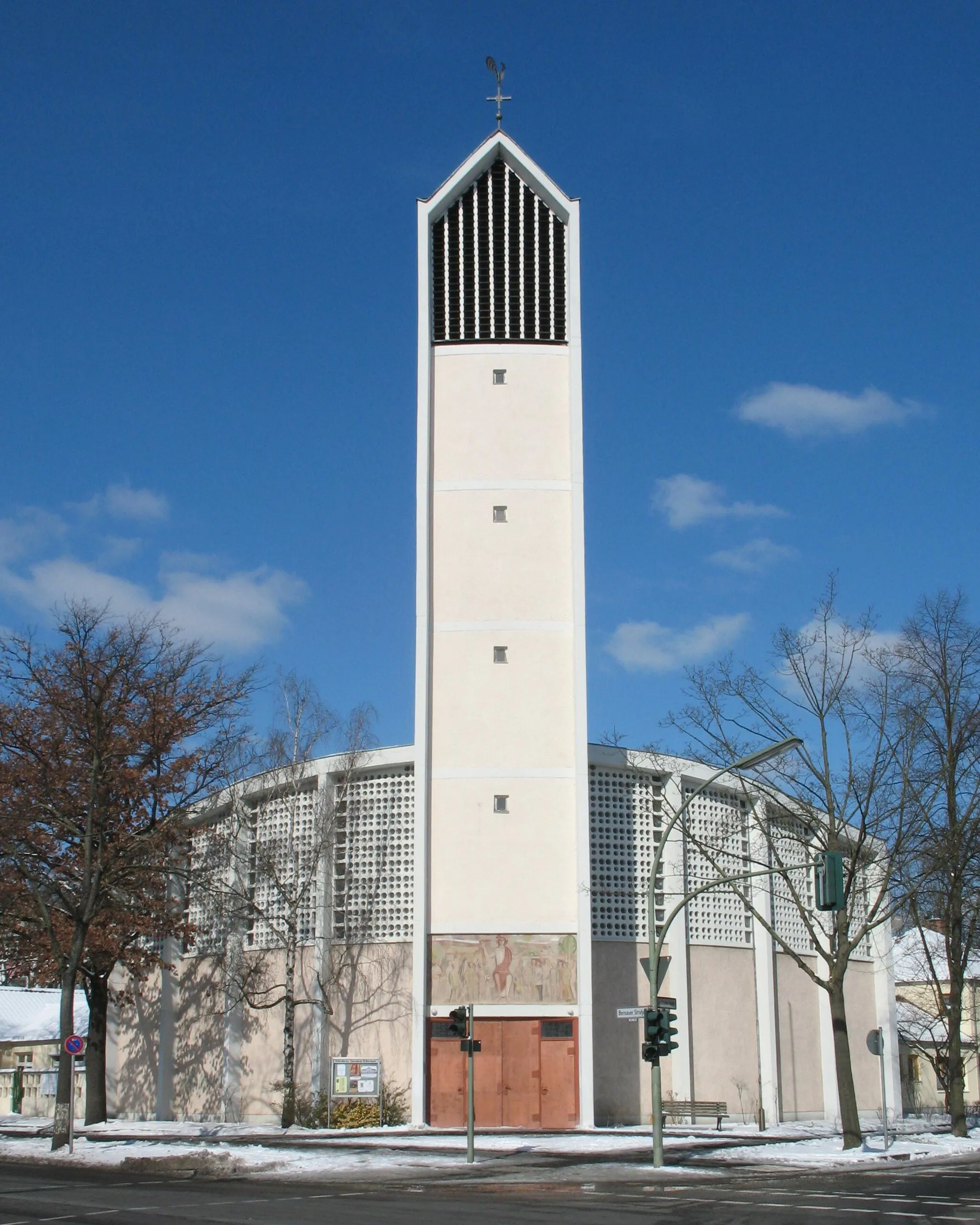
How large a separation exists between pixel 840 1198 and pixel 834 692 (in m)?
14.1

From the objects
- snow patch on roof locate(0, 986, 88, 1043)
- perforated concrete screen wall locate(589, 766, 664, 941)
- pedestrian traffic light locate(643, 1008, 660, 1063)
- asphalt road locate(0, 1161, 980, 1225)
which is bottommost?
asphalt road locate(0, 1161, 980, 1225)

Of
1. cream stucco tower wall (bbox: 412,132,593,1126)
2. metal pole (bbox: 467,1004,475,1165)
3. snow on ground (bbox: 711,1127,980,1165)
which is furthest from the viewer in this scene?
cream stucco tower wall (bbox: 412,132,593,1126)

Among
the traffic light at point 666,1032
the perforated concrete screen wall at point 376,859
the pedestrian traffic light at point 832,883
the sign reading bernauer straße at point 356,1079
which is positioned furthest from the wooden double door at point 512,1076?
the pedestrian traffic light at point 832,883

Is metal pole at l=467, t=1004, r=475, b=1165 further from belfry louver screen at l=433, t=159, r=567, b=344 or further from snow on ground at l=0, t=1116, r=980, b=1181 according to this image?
belfry louver screen at l=433, t=159, r=567, b=344

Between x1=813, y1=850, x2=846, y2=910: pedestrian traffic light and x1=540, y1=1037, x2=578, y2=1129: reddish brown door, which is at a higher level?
x1=813, y1=850, x2=846, y2=910: pedestrian traffic light

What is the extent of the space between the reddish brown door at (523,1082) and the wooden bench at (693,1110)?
4384 millimetres

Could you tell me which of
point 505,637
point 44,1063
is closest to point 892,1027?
point 505,637

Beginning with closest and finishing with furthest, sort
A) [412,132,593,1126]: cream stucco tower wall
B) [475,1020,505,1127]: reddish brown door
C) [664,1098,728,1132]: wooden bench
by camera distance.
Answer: [475,1020,505,1127]: reddish brown door < [412,132,593,1126]: cream stucco tower wall < [664,1098,728,1132]: wooden bench

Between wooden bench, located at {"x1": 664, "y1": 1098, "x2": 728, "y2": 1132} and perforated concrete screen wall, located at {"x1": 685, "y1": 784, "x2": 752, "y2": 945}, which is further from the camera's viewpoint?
perforated concrete screen wall, located at {"x1": 685, "y1": 784, "x2": 752, "y2": 945}

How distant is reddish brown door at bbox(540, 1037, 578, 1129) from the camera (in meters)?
33.9

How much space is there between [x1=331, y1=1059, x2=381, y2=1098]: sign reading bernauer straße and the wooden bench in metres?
8.29

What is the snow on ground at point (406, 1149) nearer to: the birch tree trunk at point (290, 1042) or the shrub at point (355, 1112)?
the shrub at point (355, 1112)

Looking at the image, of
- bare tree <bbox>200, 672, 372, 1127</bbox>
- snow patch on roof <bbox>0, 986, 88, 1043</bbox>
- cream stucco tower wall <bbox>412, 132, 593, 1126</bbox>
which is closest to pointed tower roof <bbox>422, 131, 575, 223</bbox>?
cream stucco tower wall <bbox>412, 132, 593, 1126</bbox>

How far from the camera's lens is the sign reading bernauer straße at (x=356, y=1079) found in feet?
111
